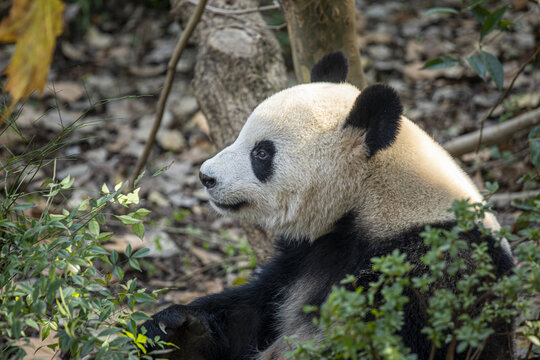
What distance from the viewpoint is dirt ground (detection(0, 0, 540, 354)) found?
4.98 meters

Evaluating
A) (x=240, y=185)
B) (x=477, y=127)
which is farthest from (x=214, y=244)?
(x=477, y=127)

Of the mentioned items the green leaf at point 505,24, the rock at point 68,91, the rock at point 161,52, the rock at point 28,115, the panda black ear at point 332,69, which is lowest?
the rock at point 28,115

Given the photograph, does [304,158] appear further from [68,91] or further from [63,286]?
[68,91]

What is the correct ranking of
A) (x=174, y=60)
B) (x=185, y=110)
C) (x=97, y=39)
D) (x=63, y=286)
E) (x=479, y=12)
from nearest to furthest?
(x=63, y=286) → (x=479, y=12) → (x=174, y=60) → (x=185, y=110) → (x=97, y=39)

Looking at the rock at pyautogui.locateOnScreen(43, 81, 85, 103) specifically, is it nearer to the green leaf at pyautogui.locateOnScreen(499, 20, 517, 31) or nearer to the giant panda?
the giant panda

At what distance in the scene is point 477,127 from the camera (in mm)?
5789

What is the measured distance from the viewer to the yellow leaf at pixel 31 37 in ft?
4.34

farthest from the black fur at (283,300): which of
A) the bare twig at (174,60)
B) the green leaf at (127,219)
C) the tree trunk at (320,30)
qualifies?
the tree trunk at (320,30)

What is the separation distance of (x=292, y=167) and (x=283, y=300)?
30.5 inches

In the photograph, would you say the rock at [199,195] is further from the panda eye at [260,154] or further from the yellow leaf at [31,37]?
the yellow leaf at [31,37]

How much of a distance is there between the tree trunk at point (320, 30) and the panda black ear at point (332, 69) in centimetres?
62

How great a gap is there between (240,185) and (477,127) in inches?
144

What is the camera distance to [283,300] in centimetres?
313

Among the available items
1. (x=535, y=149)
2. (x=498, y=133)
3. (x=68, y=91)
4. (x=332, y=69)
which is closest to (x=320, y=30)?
(x=332, y=69)
